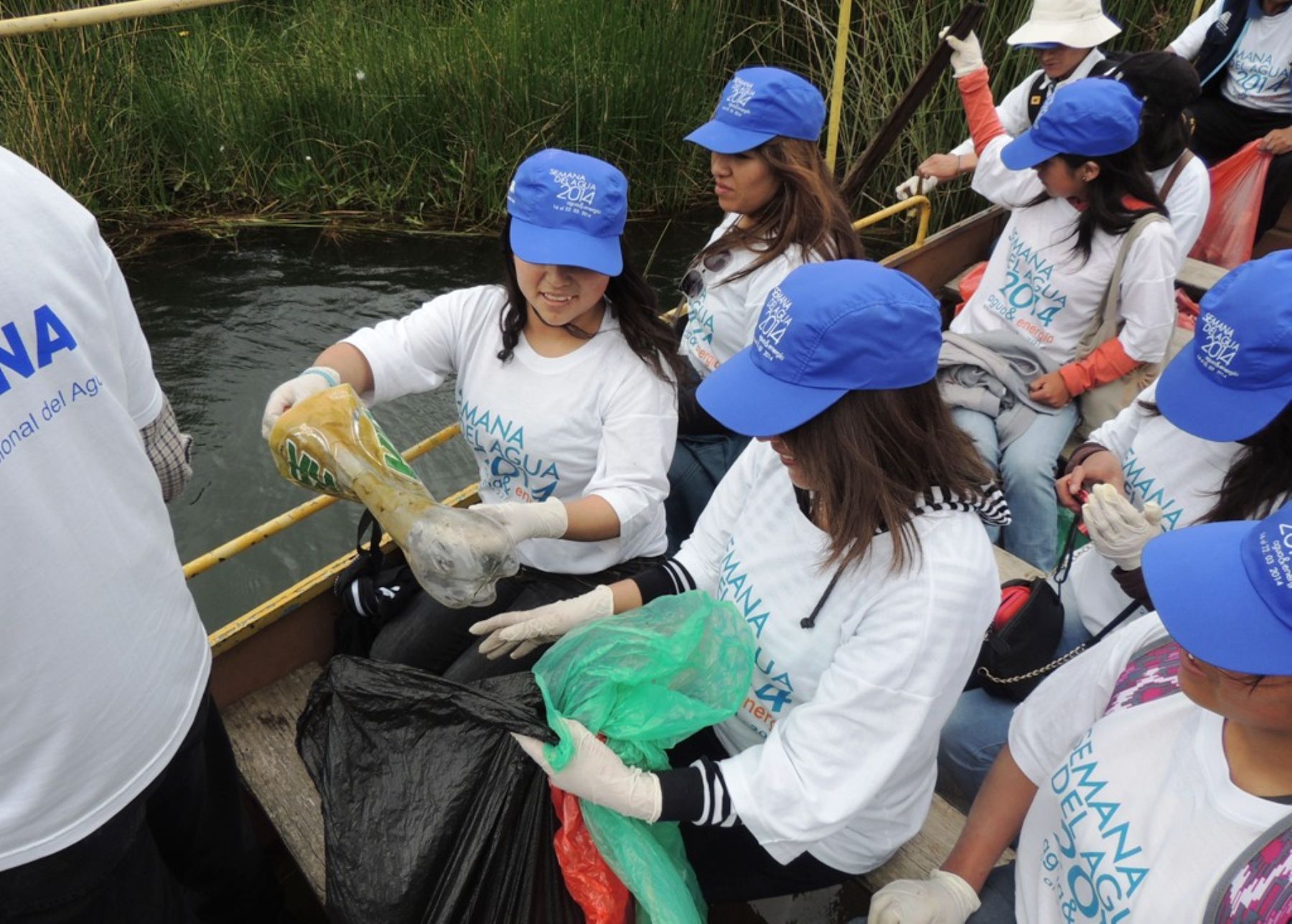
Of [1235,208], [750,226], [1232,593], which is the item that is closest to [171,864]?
[1232,593]

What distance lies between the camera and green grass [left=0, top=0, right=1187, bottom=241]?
5.61 meters

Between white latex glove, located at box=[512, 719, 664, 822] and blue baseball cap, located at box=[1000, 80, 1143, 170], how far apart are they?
86.2 inches

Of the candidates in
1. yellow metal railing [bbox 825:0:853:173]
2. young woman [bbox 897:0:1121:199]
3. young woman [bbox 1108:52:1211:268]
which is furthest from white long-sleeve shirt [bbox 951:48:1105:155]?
young woman [bbox 1108:52:1211:268]

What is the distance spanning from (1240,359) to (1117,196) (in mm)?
1234

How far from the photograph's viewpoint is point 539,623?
71.9 inches

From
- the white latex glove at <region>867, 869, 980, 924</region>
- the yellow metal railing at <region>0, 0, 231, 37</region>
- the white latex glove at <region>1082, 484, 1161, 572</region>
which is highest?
the yellow metal railing at <region>0, 0, 231, 37</region>

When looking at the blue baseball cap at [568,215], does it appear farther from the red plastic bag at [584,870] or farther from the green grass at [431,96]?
the green grass at [431,96]

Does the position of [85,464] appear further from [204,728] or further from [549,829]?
[549,829]

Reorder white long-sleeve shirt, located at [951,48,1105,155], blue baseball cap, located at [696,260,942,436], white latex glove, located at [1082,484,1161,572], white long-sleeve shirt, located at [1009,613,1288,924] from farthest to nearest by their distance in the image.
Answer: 1. white long-sleeve shirt, located at [951,48,1105,155]
2. white latex glove, located at [1082,484,1161,572]
3. blue baseball cap, located at [696,260,942,436]
4. white long-sleeve shirt, located at [1009,613,1288,924]

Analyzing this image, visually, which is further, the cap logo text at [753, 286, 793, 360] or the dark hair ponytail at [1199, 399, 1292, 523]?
the dark hair ponytail at [1199, 399, 1292, 523]

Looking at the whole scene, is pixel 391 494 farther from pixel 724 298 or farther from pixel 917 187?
pixel 917 187

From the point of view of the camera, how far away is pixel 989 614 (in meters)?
1.46

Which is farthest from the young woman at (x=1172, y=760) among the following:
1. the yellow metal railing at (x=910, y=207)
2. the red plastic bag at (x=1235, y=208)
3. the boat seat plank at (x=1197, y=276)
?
the red plastic bag at (x=1235, y=208)

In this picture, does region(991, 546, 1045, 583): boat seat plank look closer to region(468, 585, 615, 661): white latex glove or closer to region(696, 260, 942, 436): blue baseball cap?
region(468, 585, 615, 661): white latex glove
